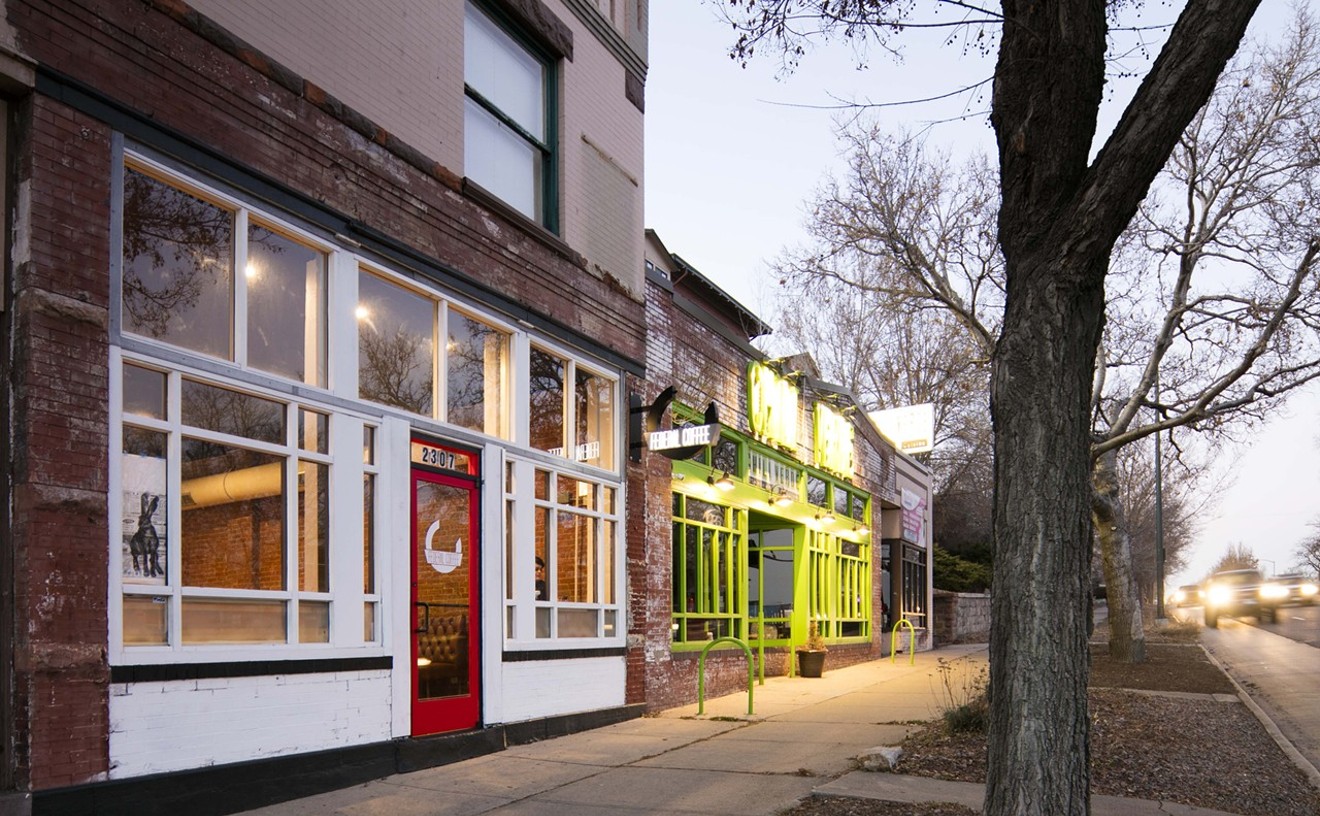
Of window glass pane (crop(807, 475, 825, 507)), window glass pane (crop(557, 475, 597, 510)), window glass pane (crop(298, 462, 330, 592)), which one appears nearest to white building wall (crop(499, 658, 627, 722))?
window glass pane (crop(557, 475, 597, 510))

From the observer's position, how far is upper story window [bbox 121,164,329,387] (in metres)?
7.38

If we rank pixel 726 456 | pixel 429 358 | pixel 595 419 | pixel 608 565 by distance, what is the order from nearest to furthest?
1. pixel 429 358
2. pixel 608 565
3. pixel 595 419
4. pixel 726 456

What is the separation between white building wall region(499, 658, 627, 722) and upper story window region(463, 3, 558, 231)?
4.74m

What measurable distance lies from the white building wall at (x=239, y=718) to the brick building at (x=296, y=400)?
0.02 m

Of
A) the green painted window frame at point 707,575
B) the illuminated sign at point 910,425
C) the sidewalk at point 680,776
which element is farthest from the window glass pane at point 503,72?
the illuminated sign at point 910,425

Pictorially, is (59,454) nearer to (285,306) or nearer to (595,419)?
(285,306)

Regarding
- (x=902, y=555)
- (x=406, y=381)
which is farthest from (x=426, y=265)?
(x=902, y=555)

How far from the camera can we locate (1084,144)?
6.30 m

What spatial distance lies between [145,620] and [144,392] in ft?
4.69

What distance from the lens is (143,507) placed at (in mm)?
7117

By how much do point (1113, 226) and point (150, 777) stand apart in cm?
640

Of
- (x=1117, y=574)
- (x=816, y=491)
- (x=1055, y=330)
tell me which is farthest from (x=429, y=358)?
(x=1117, y=574)

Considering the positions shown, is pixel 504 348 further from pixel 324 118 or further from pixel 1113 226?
A: pixel 1113 226

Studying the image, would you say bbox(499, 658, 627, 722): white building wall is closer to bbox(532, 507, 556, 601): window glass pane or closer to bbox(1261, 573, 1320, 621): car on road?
bbox(532, 507, 556, 601): window glass pane
